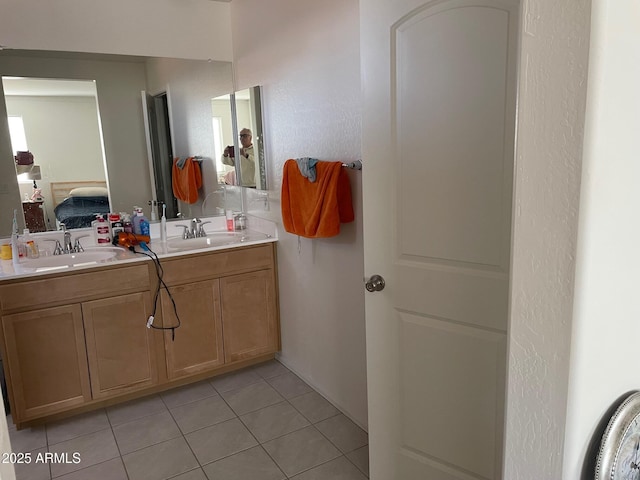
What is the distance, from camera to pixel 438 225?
155 centimetres

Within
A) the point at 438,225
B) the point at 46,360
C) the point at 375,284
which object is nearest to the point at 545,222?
the point at 438,225

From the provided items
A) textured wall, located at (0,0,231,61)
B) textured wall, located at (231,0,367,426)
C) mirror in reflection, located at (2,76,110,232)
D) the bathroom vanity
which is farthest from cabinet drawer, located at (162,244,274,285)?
textured wall, located at (0,0,231,61)

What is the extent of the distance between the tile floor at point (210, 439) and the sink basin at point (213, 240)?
0.89 meters

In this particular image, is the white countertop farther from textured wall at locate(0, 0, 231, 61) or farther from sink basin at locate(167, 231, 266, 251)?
textured wall at locate(0, 0, 231, 61)

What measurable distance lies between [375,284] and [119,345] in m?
1.64

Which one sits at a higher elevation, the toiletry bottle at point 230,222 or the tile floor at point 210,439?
the toiletry bottle at point 230,222

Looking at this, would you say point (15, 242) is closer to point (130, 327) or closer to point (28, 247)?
point (28, 247)

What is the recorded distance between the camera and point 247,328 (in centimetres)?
306

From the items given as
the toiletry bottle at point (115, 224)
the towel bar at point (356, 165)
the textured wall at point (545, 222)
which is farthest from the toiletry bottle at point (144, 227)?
the textured wall at point (545, 222)

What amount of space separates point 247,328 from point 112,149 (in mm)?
1405

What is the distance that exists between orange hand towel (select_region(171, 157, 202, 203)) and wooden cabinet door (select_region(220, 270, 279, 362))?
69 centimetres

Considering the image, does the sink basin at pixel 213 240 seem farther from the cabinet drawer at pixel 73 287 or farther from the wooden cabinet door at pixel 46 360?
the wooden cabinet door at pixel 46 360

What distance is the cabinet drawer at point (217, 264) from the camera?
9.06ft

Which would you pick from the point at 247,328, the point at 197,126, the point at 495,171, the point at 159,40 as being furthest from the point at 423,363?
the point at 159,40
